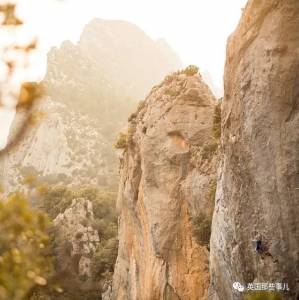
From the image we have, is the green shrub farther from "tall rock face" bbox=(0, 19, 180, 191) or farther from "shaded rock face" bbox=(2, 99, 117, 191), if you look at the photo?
"shaded rock face" bbox=(2, 99, 117, 191)

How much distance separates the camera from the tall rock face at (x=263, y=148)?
40.1 ft

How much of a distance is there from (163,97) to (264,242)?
12.0 m

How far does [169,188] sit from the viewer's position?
69.5ft

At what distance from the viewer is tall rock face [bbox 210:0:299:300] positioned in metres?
12.2

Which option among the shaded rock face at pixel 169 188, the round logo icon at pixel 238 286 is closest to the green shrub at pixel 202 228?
the shaded rock face at pixel 169 188

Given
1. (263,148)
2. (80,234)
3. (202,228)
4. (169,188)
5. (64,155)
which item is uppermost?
(64,155)

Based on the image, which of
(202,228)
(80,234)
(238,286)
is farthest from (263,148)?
(80,234)

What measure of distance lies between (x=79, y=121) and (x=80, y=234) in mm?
54095

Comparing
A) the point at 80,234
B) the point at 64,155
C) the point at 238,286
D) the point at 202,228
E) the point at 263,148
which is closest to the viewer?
the point at 263,148

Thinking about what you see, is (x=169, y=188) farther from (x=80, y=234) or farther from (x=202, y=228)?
(x=80, y=234)

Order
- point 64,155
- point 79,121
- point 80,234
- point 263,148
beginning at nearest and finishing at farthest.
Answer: point 263,148 → point 80,234 → point 64,155 → point 79,121

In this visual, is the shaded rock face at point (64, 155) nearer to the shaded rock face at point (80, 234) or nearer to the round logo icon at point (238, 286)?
the shaded rock face at point (80, 234)

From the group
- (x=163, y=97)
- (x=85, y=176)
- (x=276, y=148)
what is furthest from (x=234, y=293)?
(x=85, y=176)

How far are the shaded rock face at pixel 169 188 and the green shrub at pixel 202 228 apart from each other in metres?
0.29
